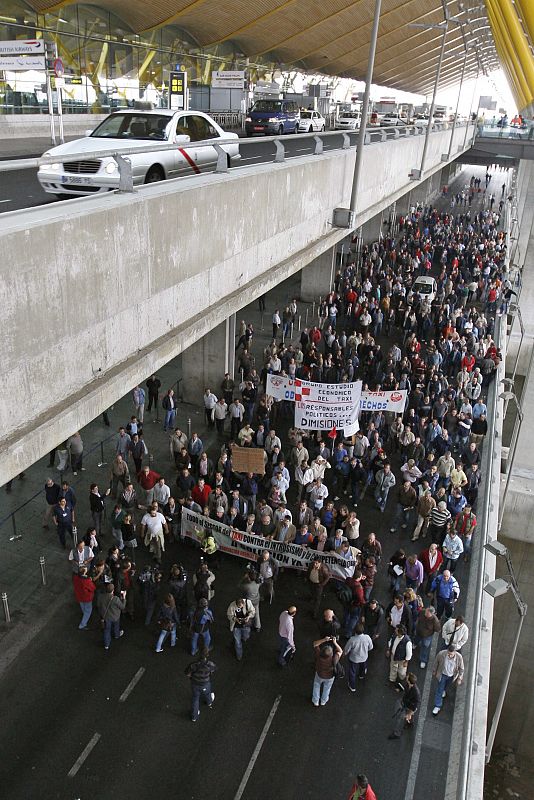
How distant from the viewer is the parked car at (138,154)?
1059 cm

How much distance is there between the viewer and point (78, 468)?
15539mm

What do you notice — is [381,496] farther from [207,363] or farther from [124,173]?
[124,173]

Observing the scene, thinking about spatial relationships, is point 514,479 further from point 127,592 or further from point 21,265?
point 21,265

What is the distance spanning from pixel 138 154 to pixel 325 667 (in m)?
8.96

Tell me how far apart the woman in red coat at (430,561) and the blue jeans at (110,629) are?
5.56 m

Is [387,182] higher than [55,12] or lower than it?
lower

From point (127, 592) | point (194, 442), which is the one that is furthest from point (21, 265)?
point (194, 442)

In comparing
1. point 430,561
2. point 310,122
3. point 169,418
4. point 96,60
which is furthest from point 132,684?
point 96,60

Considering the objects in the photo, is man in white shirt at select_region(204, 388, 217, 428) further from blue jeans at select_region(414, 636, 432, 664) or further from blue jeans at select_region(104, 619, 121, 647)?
blue jeans at select_region(414, 636, 432, 664)

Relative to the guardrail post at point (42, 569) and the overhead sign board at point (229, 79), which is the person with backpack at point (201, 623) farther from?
the overhead sign board at point (229, 79)

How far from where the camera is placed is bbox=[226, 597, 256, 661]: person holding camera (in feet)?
34.0

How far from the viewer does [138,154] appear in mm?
11547

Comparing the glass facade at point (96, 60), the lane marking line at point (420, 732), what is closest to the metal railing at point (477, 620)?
the lane marking line at point (420, 732)

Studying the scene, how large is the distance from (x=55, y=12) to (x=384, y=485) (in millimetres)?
36973
